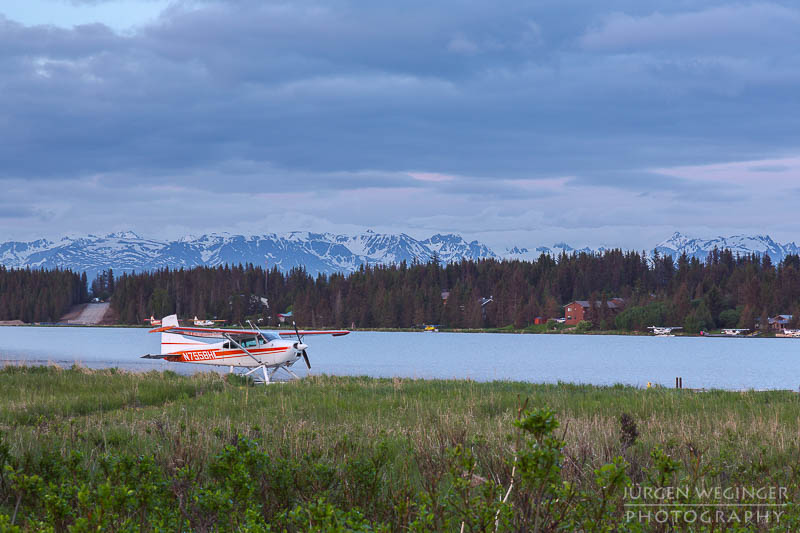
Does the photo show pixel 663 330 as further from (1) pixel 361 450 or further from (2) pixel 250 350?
(1) pixel 361 450

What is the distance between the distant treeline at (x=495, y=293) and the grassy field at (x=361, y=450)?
4240 inches

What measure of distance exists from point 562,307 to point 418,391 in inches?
5220

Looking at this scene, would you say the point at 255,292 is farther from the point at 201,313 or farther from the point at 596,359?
the point at 596,359

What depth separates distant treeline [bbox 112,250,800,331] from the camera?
124 metres

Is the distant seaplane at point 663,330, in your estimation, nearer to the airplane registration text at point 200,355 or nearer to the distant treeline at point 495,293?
the distant treeline at point 495,293

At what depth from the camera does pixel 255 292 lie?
613ft

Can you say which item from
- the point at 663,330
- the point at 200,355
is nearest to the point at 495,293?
the point at 663,330

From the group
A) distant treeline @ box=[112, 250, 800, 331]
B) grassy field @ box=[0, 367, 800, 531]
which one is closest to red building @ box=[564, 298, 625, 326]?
distant treeline @ box=[112, 250, 800, 331]

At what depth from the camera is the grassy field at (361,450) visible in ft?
13.7

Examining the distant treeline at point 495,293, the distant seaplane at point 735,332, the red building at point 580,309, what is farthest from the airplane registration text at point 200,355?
the red building at point 580,309

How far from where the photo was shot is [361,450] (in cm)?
885

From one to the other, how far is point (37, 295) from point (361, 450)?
196 m

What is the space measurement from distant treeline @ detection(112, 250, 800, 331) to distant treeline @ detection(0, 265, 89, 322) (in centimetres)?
1651

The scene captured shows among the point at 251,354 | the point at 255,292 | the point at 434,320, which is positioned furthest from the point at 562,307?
the point at 251,354
